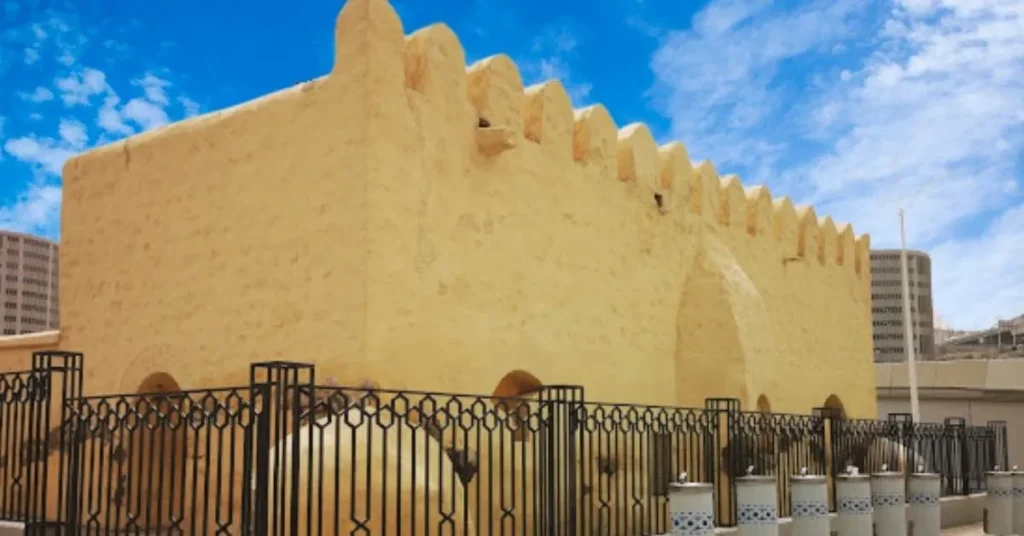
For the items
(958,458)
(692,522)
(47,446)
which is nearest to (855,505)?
(692,522)

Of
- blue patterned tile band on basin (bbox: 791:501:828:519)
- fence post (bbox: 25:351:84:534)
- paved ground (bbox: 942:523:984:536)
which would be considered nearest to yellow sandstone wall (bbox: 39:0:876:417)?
fence post (bbox: 25:351:84:534)

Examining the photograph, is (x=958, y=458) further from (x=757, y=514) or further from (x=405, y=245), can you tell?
(x=405, y=245)

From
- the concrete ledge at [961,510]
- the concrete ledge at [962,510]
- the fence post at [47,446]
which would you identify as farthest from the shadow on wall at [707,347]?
the fence post at [47,446]

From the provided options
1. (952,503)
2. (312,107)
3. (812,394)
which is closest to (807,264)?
(812,394)

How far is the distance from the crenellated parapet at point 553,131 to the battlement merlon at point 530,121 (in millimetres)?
12

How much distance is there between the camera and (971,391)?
2614cm

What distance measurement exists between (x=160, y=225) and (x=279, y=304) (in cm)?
229

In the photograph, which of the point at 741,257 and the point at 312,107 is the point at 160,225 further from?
the point at 741,257

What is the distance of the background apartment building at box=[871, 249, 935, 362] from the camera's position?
50219mm

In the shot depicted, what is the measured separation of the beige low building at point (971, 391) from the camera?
25219 mm

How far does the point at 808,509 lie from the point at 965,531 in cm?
621

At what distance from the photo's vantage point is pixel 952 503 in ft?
50.7

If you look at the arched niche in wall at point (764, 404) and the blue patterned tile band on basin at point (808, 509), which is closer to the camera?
the blue patterned tile band on basin at point (808, 509)

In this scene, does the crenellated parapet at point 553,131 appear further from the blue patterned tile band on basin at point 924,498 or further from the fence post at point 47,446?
the blue patterned tile band on basin at point 924,498
